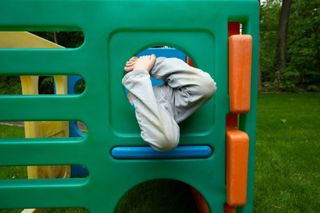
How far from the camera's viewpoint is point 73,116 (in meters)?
1.36

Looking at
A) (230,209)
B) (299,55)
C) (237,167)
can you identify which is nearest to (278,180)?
(230,209)

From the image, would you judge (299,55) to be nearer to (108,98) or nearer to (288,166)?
(288,166)

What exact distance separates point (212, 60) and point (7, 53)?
30.7 inches

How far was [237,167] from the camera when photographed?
4.43 feet

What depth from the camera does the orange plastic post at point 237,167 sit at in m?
1.33

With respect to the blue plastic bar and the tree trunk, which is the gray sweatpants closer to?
the blue plastic bar

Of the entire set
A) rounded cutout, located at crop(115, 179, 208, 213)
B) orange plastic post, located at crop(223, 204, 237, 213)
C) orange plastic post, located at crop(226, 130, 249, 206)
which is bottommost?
rounded cutout, located at crop(115, 179, 208, 213)

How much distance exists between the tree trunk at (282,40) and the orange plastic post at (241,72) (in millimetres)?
9216

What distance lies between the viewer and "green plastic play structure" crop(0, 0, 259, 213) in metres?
1.35

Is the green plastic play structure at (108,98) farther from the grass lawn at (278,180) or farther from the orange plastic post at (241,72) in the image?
the grass lawn at (278,180)

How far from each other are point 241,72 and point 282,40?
377 inches

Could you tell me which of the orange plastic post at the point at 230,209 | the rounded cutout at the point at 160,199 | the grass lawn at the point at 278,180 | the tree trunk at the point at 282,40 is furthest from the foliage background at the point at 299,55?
the orange plastic post at the point at 230,209

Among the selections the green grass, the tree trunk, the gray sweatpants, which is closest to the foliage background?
the tree trunk

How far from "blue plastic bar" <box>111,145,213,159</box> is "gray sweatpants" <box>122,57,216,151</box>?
0.12 meters
